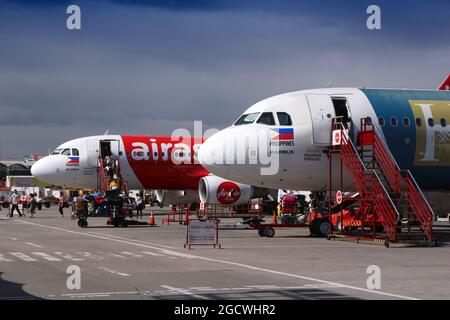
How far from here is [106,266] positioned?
1777 centimetres

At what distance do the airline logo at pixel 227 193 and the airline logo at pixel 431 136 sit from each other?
11826 millimetres

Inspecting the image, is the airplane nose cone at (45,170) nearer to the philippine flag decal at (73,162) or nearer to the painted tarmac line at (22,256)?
the philippine flag decal at (73,162)

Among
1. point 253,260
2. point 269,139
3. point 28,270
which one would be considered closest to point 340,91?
point 269,139

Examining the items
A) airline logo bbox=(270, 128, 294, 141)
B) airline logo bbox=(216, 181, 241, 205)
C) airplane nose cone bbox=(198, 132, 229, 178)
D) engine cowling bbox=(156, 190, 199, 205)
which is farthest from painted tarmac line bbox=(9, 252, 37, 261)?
engine cowling bbox=(156, 190, 199, 205)

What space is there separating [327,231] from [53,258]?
12.3 m

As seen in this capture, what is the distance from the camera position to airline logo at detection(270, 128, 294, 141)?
91.4ft

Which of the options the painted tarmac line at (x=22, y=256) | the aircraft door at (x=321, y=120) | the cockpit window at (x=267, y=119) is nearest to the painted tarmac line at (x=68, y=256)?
the painted tarmac line at (x=22, y=256)

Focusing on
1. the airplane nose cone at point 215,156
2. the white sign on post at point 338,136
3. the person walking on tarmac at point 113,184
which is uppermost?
the white sign on post at point 338,136

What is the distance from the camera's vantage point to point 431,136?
28906 mm

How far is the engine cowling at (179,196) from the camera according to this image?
52875 millimetres

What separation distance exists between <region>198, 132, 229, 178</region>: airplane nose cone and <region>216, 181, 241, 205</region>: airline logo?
32.0 feet

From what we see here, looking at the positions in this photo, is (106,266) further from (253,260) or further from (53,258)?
(253,260)

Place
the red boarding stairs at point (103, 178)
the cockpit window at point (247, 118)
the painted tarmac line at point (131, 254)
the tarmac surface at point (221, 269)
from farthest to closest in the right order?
the red boarding stairs at point (103, 178) < the cockpit window at point (247, 118) < the painted tarmac line at point (131, 254) < the tarmac surface at point (221, 269)

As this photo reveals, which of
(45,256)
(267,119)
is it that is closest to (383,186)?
(267,119)
